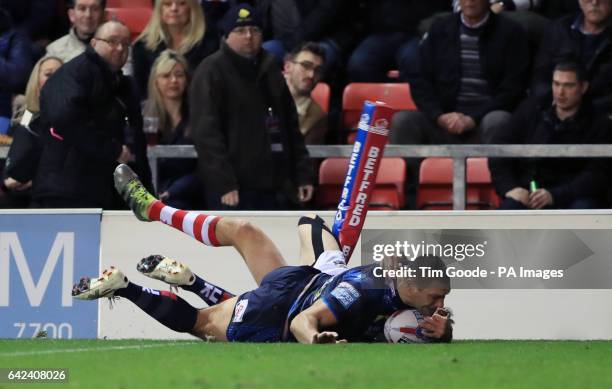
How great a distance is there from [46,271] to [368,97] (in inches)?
147

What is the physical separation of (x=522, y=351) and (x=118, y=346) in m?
2.48

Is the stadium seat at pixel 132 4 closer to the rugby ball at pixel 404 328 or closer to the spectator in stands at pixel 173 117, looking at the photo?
the spectator in stands at pixel 173 117

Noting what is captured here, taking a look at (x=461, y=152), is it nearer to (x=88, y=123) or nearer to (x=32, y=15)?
(x=88, y=123)

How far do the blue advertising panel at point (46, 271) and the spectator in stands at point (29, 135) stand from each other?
70 cm

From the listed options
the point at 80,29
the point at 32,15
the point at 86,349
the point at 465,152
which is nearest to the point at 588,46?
the point at 465,152

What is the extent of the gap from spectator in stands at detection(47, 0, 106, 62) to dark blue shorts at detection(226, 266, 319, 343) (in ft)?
12.3

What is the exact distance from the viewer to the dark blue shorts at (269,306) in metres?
9.05

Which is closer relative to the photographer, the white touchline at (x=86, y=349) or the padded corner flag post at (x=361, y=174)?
the white touchline at (x=86, y=349)

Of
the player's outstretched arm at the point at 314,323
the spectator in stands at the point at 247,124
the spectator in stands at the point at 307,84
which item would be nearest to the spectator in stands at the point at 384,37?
the spectator in stands at the point at 307,84

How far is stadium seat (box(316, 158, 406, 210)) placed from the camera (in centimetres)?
1236

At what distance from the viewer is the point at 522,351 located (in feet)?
28.1

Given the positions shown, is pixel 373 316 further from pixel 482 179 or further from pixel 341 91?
pixel 341 91

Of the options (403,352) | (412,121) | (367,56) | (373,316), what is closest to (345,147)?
(412,121)

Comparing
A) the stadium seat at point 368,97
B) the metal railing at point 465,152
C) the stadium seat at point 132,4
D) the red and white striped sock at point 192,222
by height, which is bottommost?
the red and white striped sock at point 192,222
